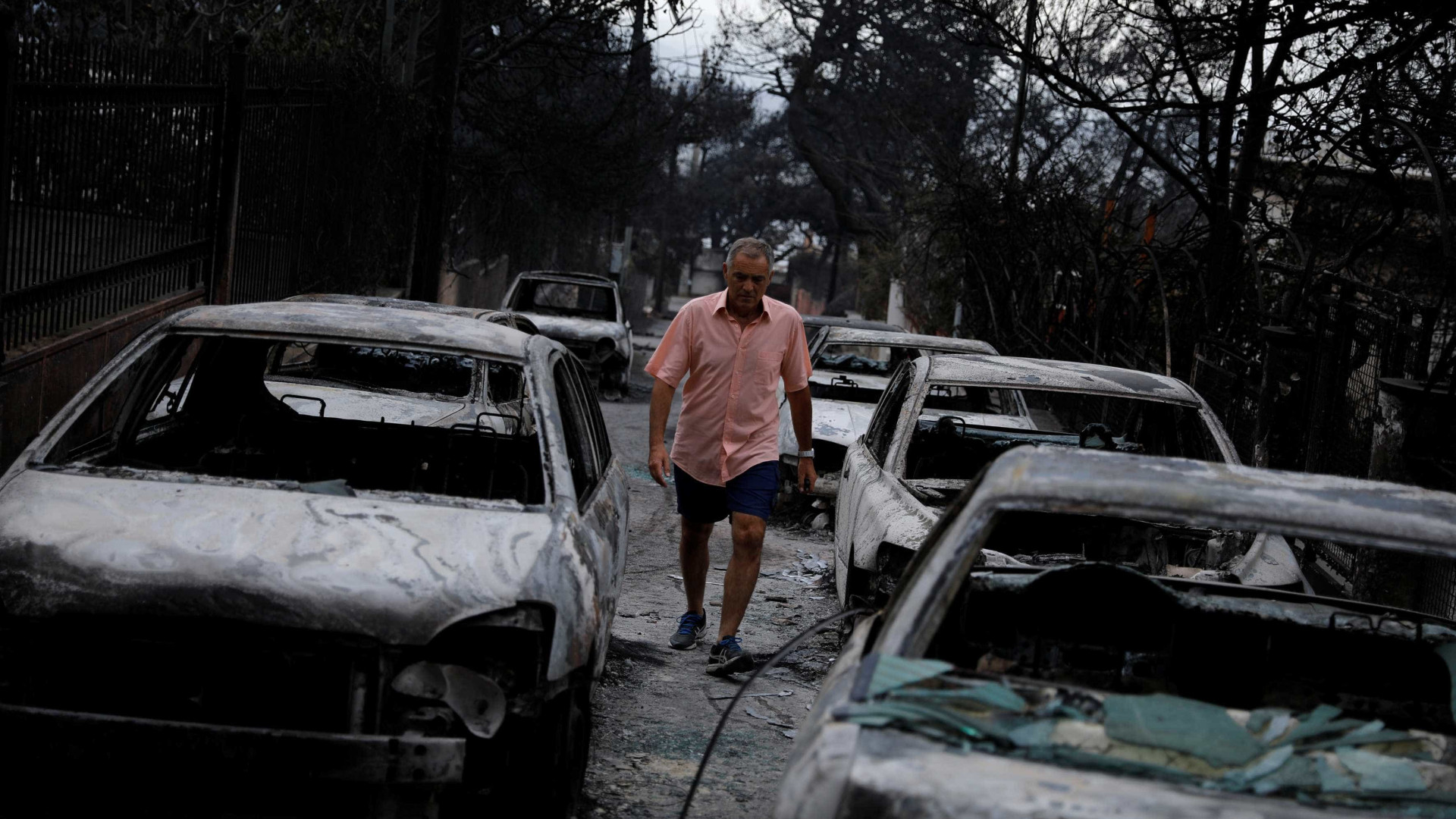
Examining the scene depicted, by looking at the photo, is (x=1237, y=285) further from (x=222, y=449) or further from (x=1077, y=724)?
(x=1077, y=724)

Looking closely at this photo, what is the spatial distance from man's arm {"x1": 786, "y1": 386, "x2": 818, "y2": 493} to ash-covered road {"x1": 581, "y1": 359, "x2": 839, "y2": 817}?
0.85 meters

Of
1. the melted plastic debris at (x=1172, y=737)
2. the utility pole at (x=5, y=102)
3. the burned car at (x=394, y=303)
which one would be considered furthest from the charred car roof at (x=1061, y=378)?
the utility pole at (x=5, y=102)

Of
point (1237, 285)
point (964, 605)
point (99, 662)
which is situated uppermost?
point (1237, 285)

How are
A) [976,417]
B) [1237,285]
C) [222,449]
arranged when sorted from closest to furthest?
[222,449] → [976,417] → [1237,285]

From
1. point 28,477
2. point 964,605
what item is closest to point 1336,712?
point 964,605

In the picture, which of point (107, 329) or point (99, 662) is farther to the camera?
point (107, 329)

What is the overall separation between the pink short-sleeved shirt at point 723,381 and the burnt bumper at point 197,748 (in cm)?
272

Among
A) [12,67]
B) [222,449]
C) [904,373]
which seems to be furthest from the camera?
[904,373]

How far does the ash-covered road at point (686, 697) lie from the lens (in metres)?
4.42

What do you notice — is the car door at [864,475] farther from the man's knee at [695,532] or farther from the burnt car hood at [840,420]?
the burnt car hood at [840,420]

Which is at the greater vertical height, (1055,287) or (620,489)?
(1055,287)

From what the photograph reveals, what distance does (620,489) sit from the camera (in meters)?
5.30

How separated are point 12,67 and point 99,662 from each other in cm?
395

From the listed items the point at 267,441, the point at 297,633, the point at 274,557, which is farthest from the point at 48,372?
the point at 297,633
